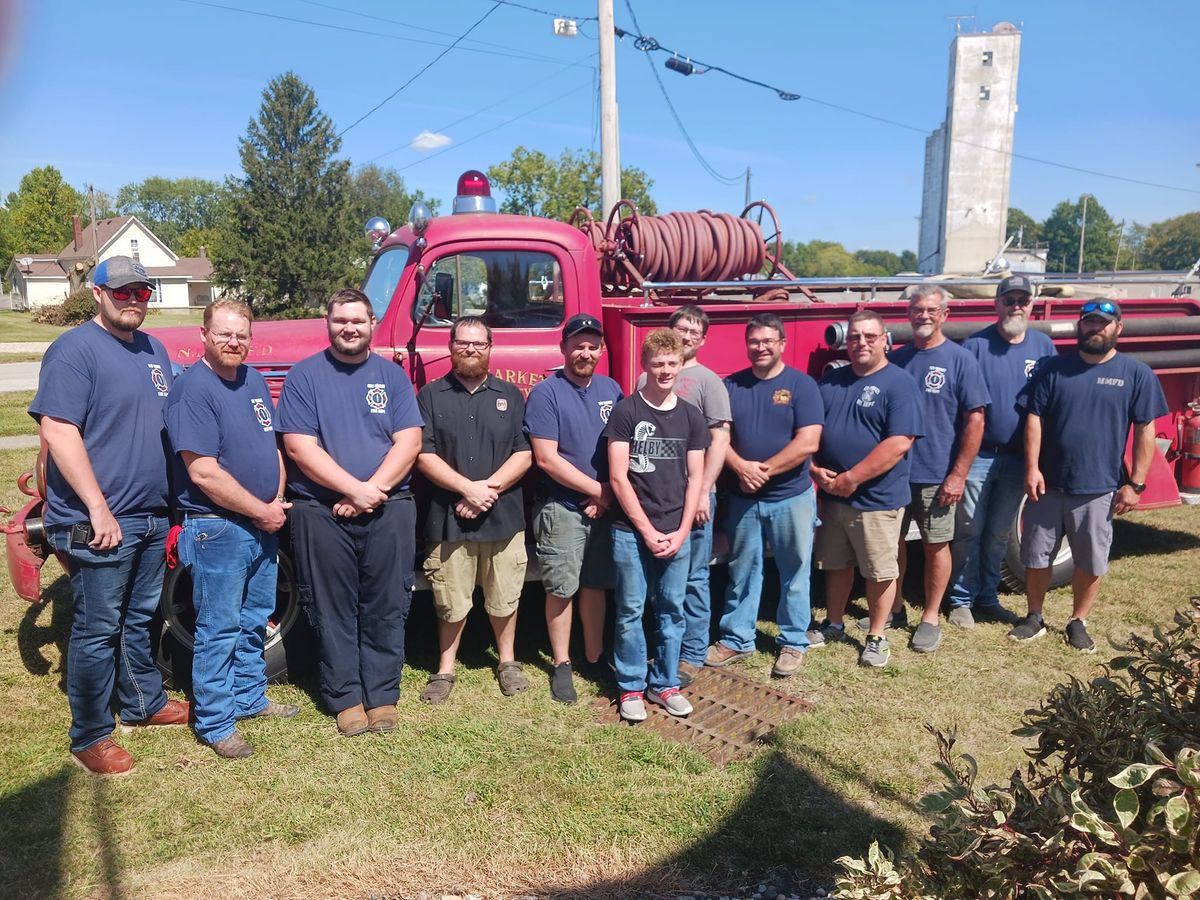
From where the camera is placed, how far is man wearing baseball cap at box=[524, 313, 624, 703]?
12.9ft

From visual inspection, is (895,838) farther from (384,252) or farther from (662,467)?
(384,252)

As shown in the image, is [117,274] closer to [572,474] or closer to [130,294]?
[130,294]

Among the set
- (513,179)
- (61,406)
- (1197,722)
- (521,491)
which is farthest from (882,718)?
(513,179)

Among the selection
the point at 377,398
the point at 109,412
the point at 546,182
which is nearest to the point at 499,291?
the point at 377,398

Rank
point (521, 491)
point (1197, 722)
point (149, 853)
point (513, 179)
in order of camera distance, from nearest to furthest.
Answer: point (1197, 722), point (149, 853), point (521, 491), point (513, 179)

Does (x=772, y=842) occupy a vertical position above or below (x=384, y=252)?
below

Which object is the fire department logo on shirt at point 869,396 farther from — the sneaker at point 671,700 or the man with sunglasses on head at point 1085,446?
the sneaker at point 671,700

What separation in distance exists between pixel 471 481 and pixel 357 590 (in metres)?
0.70

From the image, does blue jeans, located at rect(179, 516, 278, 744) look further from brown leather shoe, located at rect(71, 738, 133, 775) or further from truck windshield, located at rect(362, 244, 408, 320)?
truck windshield, located at rect(362, 244, 408, 320)

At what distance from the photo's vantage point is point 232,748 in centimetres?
361

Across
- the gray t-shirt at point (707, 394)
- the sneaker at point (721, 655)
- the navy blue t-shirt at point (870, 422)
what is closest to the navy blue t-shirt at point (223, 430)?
the gray t-shirt at point (707, 394)

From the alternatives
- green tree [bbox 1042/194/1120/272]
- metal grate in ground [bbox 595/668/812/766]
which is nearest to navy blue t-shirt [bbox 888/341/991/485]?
metal grate in ground [bbox 595/668/812/766]

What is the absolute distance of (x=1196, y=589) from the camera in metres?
5.55

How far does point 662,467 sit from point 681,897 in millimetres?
1705
